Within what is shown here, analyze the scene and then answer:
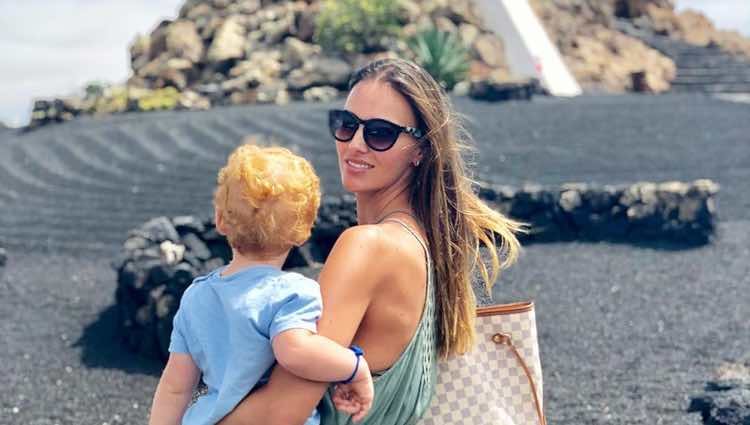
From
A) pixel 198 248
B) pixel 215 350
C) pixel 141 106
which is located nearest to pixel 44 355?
pixel 198 248

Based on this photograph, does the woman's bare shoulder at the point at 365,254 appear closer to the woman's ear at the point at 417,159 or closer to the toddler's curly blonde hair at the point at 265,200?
the toddler's curly blonde hair at the point at 265,200

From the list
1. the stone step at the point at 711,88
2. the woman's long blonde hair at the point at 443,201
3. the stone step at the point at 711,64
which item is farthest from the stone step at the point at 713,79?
the woman's long blonde hair at the point at 443,201

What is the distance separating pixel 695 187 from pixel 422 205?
7.95 metres

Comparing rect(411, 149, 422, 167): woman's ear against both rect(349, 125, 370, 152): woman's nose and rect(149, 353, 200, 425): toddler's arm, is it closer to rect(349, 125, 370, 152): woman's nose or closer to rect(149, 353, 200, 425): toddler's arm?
rect(349, 125, 370, 152): woman's nose

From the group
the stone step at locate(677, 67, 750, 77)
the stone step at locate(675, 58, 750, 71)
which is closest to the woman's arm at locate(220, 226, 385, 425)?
the stone step at locate(677, 67, 750, 77)

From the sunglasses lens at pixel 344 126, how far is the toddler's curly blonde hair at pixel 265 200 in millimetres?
231

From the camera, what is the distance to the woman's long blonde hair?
2.25 meters

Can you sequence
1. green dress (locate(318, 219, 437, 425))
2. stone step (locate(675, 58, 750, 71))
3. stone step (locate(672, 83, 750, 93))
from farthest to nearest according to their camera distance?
1. stone step (locate(675, 58, 750, 71))
2. stone step (locate(672, 83, 750, 93))
3. green dress (locate(318, 219, 437, 425))

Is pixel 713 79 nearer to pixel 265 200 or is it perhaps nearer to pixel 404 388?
pixel 404 388

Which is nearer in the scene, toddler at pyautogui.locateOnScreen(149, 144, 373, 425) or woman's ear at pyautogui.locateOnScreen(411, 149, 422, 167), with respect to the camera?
toddler at pyautogui.locateOnScreen(149, 144, 373, 425)

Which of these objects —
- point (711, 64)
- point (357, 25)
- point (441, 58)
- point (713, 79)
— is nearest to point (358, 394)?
point (441, 58)

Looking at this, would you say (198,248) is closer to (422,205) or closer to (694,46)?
(422,205)

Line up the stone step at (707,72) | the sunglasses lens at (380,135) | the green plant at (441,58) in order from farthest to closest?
the stone step at (707,72) < the green plant at (441,58) < the sunglasses lens at (380,135)

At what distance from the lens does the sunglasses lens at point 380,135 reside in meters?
2.24
